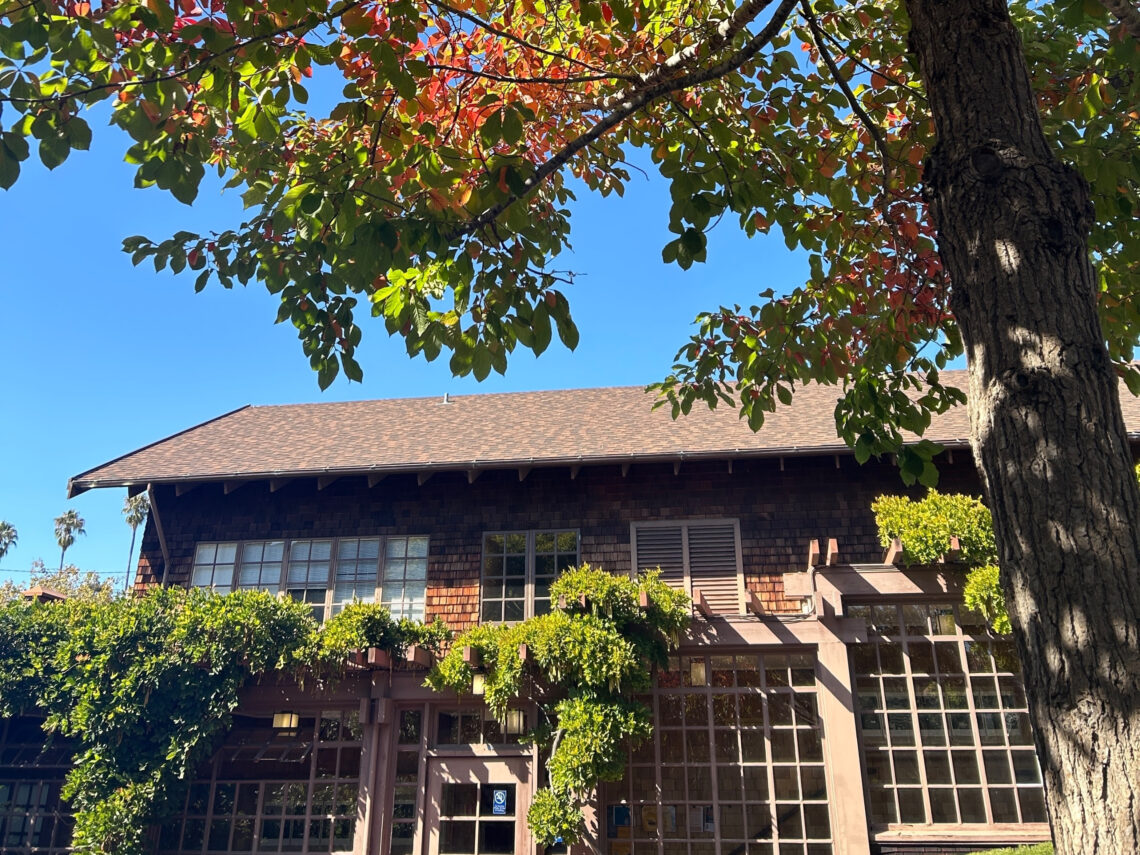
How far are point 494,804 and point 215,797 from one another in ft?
12.5

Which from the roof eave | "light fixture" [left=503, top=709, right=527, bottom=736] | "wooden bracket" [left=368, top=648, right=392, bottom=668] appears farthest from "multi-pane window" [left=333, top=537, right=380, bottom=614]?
"light fixture" [left=503, top=709, right=527, bottom=736]

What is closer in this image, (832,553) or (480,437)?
(832,553)

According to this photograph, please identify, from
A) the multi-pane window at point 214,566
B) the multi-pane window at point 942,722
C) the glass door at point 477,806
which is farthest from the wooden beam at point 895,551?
the multi-pane window at point 214,566

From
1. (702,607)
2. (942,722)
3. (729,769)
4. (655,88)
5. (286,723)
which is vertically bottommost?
(729,769)

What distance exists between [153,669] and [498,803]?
472 centimetres

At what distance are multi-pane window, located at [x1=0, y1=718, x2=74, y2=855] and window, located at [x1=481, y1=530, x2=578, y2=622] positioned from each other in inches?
248

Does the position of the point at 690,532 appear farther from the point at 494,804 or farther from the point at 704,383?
the point at 704,383

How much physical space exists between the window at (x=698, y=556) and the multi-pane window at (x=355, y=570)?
4.10 m

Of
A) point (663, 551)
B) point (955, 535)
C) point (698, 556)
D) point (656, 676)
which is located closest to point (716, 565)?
point (698, 556)

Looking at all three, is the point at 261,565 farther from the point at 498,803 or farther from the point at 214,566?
the point at 498,803

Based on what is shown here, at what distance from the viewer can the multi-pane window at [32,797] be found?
12.2 m

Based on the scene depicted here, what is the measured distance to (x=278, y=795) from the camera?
11531mm

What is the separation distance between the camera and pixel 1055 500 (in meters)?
2.94

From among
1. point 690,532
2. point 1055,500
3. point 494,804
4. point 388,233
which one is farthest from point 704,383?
point 494,804
